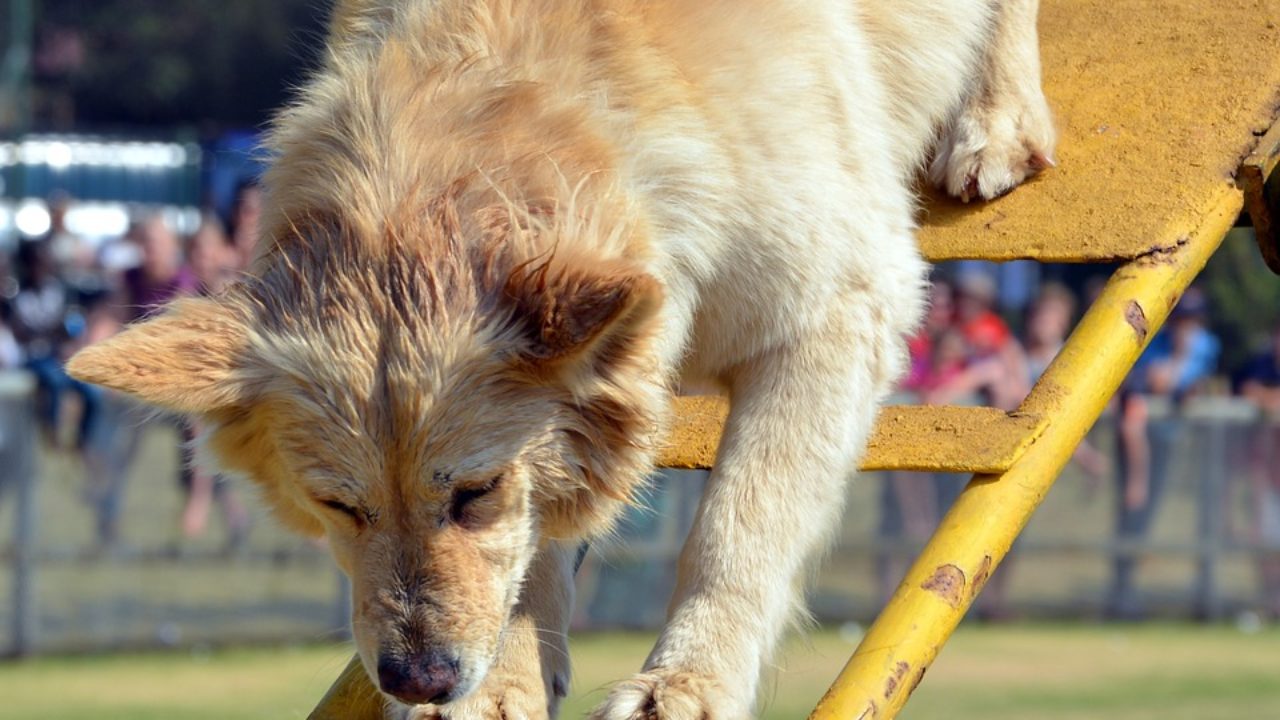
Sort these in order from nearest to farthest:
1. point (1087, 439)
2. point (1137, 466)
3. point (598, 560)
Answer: point (598, 560) < point (1087, 439) < point (1137, 466)

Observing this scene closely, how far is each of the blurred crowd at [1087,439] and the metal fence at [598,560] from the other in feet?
0.09

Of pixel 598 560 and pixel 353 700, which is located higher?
pixel 353 700

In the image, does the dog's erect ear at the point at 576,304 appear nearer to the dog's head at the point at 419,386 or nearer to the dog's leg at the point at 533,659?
the dog's head at the point at 419,386

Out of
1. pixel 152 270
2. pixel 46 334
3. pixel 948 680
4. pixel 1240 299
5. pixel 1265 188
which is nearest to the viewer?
pixel 1265 188

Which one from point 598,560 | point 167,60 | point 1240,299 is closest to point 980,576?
point 598,560

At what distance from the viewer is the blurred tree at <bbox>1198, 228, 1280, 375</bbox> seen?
514 inches

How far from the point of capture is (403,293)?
2990mm

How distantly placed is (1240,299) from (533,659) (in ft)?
38.3

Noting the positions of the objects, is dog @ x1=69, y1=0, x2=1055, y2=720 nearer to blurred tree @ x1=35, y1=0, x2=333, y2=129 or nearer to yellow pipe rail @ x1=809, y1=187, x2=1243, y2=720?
yellow pipe rail @ x1=809, y1=187, x2=1243, y2=720

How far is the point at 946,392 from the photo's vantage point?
33.9ft

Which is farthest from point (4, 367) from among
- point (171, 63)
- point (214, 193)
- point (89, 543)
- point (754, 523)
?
point (171, 63)

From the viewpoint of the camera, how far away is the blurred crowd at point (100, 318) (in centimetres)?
951

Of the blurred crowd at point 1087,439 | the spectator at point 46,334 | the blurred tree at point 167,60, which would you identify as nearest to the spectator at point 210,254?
the spectator at point 46,334

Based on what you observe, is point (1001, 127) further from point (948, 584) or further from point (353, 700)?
point (353, 700)
